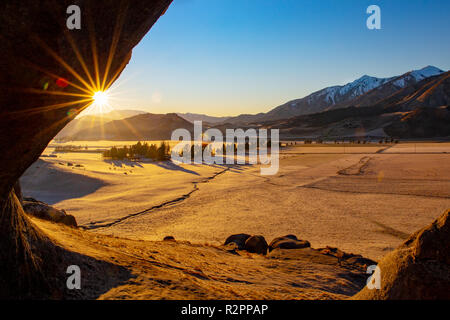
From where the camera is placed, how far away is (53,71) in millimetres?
2104

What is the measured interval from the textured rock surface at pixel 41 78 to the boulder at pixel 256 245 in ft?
12.1

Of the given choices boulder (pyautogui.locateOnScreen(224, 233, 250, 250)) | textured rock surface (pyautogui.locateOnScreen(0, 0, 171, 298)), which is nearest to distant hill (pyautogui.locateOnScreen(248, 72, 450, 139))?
boulder (pyautogui.locateOnScreen(224, 233, 250, 250))

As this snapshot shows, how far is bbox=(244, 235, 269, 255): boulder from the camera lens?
5.73 m

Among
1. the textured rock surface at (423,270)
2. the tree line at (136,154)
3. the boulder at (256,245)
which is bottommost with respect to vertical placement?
Result: the boulder at (256,245)

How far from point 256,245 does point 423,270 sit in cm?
338

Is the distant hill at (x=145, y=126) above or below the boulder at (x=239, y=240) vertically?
above

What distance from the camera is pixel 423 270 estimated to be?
2.65 metres

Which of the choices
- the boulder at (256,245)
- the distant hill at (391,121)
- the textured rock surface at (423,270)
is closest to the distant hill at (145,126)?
the distant hill at (391,121)

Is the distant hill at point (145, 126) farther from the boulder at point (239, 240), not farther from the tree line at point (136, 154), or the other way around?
the boulder at point (239, 240)

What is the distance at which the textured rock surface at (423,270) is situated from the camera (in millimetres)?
2576

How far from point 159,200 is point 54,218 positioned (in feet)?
16.7

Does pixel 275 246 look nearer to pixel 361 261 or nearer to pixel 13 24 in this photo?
pixel 361 261

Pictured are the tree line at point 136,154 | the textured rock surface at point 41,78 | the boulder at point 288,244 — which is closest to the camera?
the textured rock surface at point 41,78
